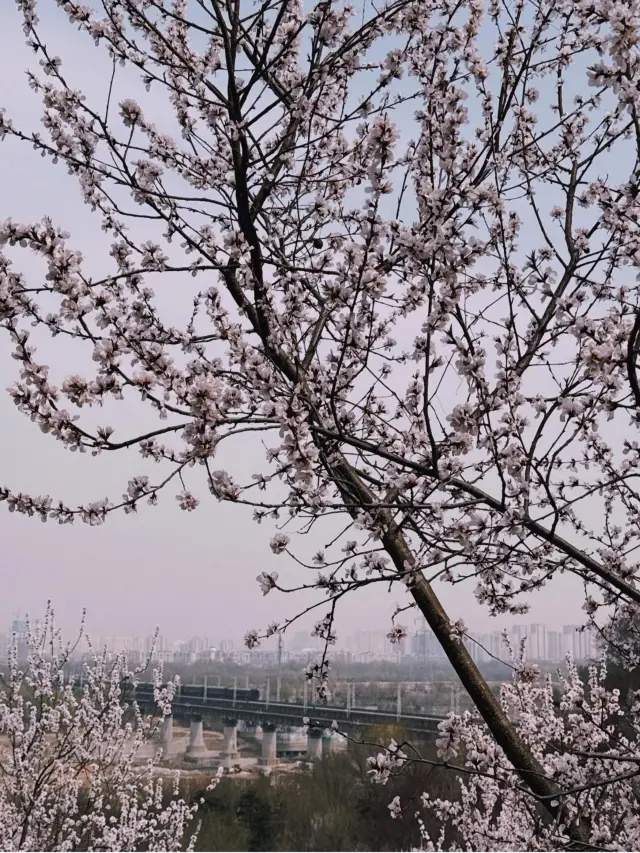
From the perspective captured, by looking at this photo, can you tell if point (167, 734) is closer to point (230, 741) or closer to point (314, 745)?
point (230, 741)

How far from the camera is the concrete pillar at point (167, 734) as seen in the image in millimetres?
4094

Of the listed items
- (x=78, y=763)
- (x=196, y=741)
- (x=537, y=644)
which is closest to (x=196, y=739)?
(x=196, y=741)

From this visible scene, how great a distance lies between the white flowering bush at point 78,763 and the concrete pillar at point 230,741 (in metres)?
0.29

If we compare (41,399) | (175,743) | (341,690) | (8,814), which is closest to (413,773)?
(341,690)

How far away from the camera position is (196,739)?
13.6 feet

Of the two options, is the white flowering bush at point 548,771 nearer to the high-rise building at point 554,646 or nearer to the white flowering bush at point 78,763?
the high-rise building at point 554,646

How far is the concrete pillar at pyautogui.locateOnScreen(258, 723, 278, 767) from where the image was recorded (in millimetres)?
4066

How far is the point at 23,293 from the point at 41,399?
0.20 metres

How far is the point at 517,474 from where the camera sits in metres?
1.43

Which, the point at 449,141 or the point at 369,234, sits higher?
the point at 449,141

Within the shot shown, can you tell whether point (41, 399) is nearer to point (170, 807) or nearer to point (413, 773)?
point (170, 807)

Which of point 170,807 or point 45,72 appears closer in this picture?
point 45,72

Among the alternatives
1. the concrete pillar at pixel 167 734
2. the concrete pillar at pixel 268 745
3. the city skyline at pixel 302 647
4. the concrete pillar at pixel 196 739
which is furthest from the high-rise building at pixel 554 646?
the concrete pillar at pixel 167 734

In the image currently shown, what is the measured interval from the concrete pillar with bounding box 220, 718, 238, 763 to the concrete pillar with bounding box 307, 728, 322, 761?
39cm
